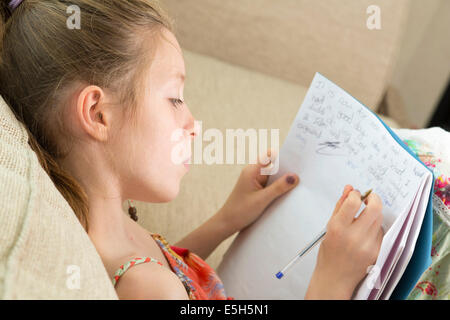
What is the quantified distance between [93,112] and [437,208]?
433mm

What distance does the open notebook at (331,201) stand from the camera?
20.2 inches

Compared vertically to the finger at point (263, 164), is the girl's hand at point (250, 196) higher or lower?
lower

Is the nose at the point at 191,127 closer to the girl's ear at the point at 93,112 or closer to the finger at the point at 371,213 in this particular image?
the girl's ear at the point at 93,112

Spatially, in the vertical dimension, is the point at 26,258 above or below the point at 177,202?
above

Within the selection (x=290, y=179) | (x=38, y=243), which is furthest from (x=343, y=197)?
(x=38, y=243)

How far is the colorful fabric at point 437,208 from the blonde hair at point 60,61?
1.26 ft

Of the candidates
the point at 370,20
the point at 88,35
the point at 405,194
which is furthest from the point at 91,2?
the point at 370,20

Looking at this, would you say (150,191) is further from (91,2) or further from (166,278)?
(91,2)

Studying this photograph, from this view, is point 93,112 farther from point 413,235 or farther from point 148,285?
point 413,235

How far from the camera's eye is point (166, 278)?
0.53m

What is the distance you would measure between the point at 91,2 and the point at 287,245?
450mm

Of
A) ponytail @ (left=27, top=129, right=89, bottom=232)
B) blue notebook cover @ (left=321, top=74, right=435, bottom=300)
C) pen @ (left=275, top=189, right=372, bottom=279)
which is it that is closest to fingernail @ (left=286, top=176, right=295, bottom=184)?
pen @ (left=275, top=189, right=372, bottom=279)

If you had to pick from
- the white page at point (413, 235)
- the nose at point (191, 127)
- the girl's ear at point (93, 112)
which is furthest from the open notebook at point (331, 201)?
the girl's ear at point (93, 112)

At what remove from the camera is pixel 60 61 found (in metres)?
0.54
